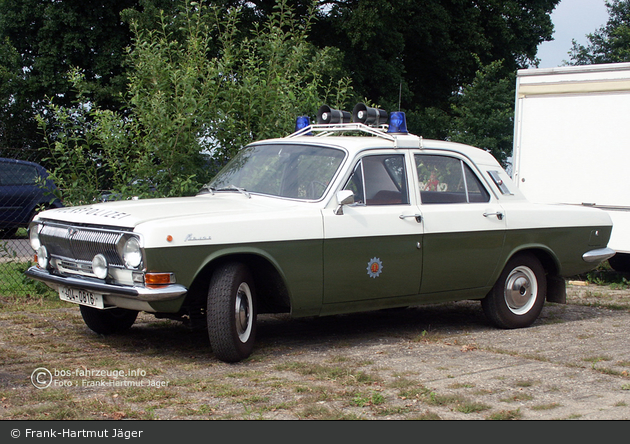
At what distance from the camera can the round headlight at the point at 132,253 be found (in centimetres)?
536

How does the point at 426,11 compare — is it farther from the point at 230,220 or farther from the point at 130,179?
the point at 230,220

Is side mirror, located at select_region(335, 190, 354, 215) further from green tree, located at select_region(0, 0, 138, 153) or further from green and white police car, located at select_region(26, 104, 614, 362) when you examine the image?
green tree, located at select_region(0, 0, 138, 153)

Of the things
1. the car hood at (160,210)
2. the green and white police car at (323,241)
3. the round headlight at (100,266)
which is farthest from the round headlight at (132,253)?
the round headlight at (100,266)

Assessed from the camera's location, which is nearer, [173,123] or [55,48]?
[173,123]

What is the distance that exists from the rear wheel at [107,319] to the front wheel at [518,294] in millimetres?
3473

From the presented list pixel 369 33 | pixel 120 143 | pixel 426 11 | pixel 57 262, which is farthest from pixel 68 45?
pixel 57 262

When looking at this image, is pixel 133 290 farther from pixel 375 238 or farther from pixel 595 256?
pixel 595 256

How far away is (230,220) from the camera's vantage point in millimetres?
5660

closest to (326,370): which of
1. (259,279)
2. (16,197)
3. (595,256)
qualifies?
(259,279)

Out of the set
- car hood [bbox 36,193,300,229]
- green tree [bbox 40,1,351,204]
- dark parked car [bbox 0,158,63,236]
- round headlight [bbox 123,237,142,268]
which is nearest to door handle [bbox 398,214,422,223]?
→ car hood [bbox 36,193,300,229]

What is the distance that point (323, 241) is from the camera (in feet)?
20.0

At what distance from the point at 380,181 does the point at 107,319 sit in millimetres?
2746
